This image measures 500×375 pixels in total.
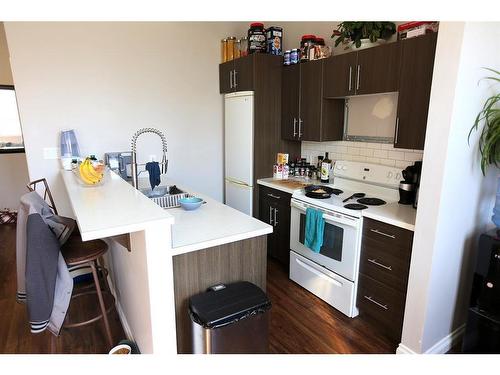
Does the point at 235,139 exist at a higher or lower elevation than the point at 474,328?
higher

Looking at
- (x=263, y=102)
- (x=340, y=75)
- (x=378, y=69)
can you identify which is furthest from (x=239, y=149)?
(x=378, y=69)

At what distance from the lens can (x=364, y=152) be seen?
113 inches

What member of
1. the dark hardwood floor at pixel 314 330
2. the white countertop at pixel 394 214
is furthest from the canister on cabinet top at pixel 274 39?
the dark hardwood floor at pixel 314 330

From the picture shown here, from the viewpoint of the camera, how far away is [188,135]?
361cm

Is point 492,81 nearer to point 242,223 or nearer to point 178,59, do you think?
point 242,223

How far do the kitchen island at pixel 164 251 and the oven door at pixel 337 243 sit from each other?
77cm

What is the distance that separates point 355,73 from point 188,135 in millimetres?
1916

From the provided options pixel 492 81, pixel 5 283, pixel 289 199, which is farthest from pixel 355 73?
pixel 5 283

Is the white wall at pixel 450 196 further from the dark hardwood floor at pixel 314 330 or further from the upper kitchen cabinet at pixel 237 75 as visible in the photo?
the upper kitchen cabinet at pixel 237 75

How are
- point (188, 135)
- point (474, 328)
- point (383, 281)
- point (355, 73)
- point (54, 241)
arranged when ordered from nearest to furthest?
point (54, 241), point (474, 328), point (383, 281), point (355, 73), point (188, 135)

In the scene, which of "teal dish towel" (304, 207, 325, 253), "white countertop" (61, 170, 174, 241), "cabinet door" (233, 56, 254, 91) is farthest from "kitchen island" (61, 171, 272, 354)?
"cabinet door" (233, 56, 254, 91)

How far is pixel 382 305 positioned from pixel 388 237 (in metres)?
0.51

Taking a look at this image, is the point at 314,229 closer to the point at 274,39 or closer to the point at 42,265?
the point at 42,265

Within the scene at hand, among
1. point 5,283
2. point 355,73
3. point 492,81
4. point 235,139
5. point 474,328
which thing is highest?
point 355,73
